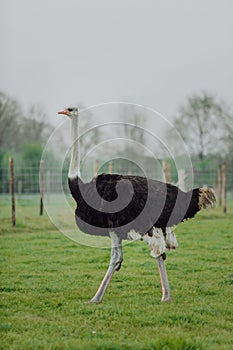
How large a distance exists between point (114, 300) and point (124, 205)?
40.5 inches

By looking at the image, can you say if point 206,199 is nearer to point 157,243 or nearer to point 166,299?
point 157,243

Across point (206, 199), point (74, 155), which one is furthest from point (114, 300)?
point (74, 155)

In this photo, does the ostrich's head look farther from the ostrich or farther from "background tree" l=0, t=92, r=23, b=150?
"background tree" l=0, t=92, r=23, b=150

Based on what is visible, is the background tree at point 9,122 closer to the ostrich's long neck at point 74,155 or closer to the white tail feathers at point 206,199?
the ostrich's long neck at point 74,155

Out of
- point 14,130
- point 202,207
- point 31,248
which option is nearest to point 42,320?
point 202,207

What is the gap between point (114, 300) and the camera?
250 inches

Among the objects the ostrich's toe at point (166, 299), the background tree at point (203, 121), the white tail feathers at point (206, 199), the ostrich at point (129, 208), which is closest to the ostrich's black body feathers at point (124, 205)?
the ostrich at point (129, 208)

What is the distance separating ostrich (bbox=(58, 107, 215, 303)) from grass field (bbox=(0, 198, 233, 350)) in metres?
0.45

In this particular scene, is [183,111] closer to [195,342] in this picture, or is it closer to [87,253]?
[87,253]

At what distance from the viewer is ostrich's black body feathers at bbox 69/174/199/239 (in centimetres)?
619

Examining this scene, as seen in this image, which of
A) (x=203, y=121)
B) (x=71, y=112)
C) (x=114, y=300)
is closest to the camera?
(x=114, y=300)

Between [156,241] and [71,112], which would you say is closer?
[156,241]

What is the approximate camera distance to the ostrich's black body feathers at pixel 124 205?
619 centimetres

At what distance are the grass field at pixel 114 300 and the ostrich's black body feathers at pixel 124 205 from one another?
795 mm
